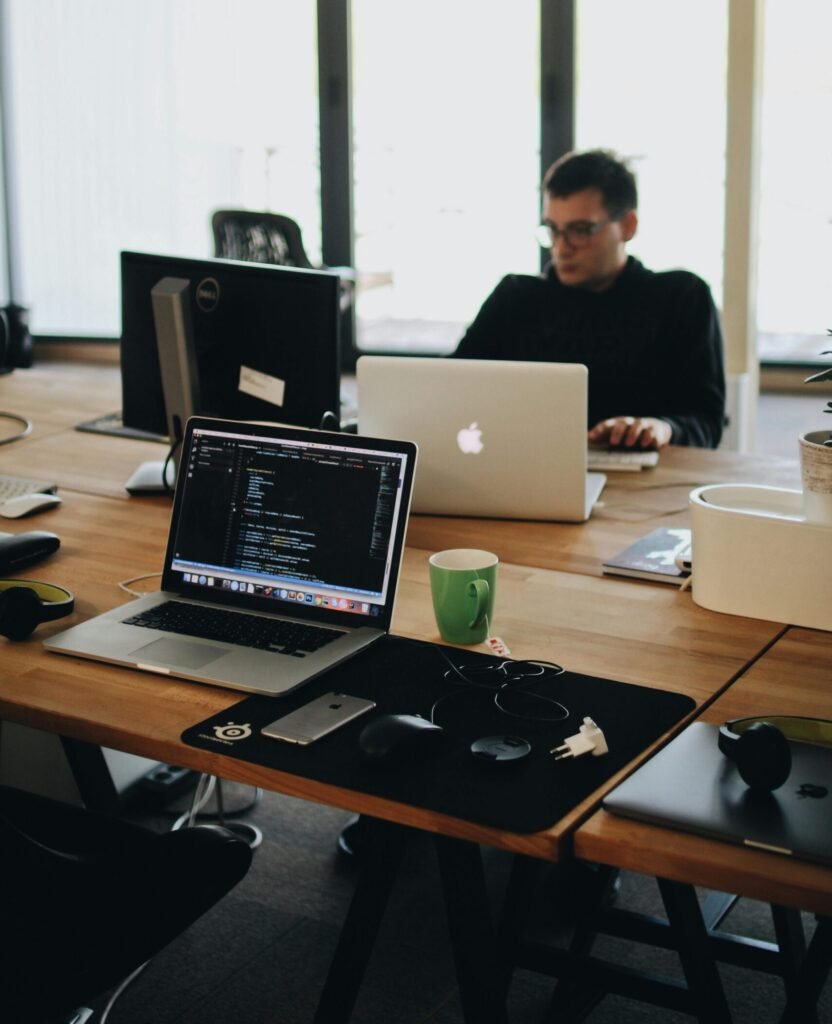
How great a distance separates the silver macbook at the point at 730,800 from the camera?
116 centimetres

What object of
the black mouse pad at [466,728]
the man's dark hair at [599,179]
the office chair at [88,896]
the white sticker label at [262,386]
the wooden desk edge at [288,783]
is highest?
the man's dark hair at [599,179]

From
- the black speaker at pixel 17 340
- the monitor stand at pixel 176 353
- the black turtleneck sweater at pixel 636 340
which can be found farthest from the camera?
the black speaker at pixel 17 340

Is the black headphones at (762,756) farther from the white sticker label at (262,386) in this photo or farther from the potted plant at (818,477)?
the white sticker label at (262,386)

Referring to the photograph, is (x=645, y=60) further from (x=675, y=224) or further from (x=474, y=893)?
(x=474, y=893)

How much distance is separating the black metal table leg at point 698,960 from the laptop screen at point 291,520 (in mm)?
513

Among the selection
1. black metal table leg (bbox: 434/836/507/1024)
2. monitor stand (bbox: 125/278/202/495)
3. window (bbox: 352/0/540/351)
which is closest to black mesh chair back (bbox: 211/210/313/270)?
window (bbox: 352/0/540/351)

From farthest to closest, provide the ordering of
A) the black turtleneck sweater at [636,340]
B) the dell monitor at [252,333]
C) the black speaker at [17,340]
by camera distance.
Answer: the black speaker at [17,340]
the black turtleneck sweater at [636,340]
the dell monitor at [252,333]

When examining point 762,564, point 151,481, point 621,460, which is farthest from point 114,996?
point 621,460

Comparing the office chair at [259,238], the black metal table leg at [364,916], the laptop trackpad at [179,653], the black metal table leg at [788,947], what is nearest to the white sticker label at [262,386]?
the laptop trackpad at [179,653]

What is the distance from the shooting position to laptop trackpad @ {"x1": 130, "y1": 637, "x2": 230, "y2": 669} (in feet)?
5.30

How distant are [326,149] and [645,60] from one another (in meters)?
1.69

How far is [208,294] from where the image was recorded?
2.31m

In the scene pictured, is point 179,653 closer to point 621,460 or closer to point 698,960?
point 698,960

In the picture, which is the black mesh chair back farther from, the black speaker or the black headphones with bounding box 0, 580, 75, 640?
the black headphones with bounding box 0, 580, 75, 640
